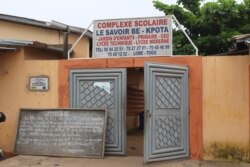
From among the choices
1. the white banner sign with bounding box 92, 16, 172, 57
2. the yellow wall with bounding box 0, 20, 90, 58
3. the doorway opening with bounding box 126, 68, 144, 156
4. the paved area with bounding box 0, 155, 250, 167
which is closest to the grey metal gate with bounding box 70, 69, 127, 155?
the paved area with bounding box 0, 155, 250, 167

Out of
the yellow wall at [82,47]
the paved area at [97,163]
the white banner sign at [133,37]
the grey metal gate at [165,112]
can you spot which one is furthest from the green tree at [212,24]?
the paved area at [97,163]

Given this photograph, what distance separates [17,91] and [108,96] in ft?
7.13

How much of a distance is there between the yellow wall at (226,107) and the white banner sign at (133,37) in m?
0.99

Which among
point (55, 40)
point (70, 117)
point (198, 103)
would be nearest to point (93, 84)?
point (70, 117)

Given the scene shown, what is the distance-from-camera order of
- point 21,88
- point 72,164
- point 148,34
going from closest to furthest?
point 72,164, point 148,34, point 21,88

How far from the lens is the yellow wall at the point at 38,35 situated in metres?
13.8

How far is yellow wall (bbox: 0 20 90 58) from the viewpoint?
13.8 m

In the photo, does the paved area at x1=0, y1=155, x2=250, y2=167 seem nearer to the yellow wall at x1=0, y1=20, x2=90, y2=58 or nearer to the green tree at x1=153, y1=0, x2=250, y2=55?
the yellow wall at x1=0, y1=20, x2=90, y2=58

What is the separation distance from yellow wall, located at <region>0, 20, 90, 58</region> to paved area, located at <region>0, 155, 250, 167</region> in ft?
18.1

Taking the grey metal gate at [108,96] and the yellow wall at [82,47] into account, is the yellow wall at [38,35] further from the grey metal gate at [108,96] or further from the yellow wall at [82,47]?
the grey metal gate at [108,96]

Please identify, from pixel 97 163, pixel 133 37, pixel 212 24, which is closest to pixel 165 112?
pixel 97 163

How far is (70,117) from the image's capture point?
9.60m

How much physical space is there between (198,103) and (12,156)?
13.8ft

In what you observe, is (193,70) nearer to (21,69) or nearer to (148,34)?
(148,34)
